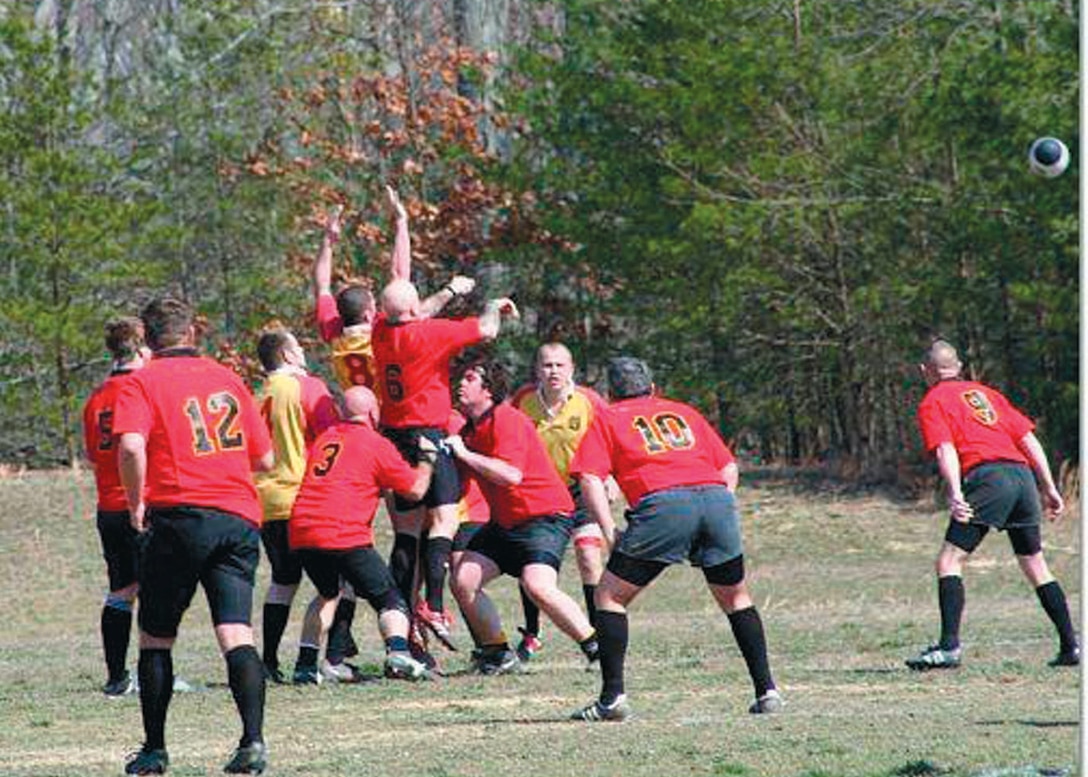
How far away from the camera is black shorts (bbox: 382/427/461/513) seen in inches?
577

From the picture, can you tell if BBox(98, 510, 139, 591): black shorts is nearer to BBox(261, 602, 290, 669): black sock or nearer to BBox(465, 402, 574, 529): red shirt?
BBox(261, 602, 290, 669): black sock

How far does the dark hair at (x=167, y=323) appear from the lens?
34.2 ft

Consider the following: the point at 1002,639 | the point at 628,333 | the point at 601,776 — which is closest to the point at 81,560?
the point at 1002,639

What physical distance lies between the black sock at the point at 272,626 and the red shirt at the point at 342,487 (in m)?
0.68

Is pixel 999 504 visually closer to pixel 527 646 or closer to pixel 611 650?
pixel 527 646

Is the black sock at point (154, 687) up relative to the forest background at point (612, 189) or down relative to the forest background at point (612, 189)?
down

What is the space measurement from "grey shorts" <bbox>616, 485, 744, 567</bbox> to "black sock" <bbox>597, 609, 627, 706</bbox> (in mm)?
323

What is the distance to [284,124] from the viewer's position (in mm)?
44656

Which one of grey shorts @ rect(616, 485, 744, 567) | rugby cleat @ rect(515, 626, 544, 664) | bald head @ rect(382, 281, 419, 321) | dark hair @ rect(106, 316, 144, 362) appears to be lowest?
rugby cleat @ rect(515, 626, 544, 664)

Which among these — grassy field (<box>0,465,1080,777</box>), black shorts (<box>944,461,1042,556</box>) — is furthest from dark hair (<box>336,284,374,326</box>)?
black shorts (<box>944,461,1042,556</box>)

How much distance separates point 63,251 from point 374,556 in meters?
→ 26.5

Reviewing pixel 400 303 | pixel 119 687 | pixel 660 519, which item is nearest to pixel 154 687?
pixel 660 519

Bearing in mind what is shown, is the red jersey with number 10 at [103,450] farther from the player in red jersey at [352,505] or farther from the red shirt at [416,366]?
the red shirt at [416,366]

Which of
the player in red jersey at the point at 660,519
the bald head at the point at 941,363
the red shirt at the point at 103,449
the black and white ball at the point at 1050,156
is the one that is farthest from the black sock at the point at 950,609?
the black and white ball at the point at 1050,156
